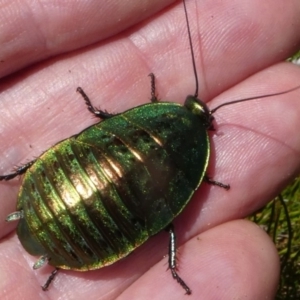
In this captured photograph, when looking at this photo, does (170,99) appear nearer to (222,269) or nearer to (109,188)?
(109,188)

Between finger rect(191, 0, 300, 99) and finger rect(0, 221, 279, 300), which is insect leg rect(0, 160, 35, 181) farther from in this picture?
finger rect(191, 0, 300, 99)

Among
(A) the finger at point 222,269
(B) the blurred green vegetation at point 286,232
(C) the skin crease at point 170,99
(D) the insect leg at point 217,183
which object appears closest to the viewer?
(A) the finger at point 222,269

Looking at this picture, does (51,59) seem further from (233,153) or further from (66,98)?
(233,153)

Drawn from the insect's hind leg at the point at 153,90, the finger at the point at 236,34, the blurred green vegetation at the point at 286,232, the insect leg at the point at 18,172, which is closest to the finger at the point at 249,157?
the finger at the point at 236,34

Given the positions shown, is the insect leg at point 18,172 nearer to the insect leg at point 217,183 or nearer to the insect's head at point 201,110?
the insect's head at point 201,110

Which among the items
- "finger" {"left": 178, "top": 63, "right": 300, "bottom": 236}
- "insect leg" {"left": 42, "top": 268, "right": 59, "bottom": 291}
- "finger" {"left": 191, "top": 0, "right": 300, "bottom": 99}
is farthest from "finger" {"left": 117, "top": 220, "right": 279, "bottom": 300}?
"finger" {"left": 191, "top": 0, "right": 300, "bottom": 99}

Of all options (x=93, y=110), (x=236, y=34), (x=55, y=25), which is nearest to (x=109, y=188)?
(x=93, y=110)
